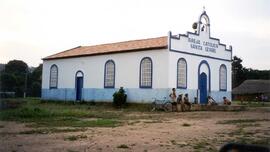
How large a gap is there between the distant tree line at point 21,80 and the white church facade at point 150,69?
40.0 ft

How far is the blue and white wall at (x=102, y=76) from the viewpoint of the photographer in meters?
26.9

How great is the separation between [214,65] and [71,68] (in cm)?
1173

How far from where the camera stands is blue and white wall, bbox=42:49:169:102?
2686 cm

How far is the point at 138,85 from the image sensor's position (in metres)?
28.0

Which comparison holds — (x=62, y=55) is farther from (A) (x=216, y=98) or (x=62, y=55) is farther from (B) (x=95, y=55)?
(A) (x=216, y=98)

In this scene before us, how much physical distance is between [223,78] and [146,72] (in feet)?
24.7

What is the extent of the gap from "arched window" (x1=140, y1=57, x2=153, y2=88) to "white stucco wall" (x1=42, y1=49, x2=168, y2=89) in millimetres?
296

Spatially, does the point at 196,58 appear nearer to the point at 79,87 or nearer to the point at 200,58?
the point at 200,58

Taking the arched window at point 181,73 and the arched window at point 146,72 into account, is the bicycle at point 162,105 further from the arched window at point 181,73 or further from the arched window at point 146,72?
the arched window at point 181,73

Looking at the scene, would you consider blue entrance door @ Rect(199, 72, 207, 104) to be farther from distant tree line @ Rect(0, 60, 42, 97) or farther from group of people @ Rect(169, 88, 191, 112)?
distant tree line @ Rect(0, 60, 42, 97)

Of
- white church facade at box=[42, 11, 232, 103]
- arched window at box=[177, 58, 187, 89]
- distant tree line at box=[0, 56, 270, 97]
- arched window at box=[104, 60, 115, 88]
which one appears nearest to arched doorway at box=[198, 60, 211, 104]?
white church facade at box=[42, 11, 232, 103]

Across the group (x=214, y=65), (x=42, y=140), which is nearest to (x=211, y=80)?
(x=214, y=65)

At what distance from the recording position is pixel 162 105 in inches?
993

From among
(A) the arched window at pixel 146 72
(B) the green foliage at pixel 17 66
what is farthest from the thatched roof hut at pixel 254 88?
(A) the arched window at pixel 146 72
